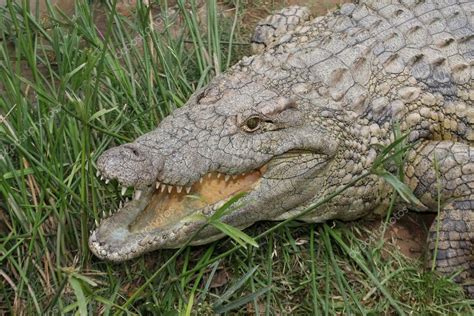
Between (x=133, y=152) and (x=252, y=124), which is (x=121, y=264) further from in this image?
(x=252, y=124)

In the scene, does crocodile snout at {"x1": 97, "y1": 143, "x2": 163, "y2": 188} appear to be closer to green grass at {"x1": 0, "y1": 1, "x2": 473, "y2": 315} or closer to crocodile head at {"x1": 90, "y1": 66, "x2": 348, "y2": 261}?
crocodile head at {"x1": 90, "y1": 66, "x2": 348, "y2": 261}

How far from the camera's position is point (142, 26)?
4312mm

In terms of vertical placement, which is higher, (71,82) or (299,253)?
(71,82)

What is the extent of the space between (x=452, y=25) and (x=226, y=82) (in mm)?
1463

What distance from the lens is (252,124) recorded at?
3.53 m

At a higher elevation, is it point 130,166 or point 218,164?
point 130,166

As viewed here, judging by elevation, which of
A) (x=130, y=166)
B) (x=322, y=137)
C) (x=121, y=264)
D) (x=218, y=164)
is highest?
(x=130, y=166)

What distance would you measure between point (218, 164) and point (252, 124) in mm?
279

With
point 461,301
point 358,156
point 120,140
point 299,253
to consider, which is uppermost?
point 120,140

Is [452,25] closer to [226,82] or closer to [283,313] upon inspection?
[226,82]

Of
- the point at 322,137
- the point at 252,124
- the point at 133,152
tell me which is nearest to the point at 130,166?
the point at 133,152

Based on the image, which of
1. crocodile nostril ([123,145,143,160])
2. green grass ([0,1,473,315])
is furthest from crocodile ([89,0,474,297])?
green grass ([0,1,473,315])

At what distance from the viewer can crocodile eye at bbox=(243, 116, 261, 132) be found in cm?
352

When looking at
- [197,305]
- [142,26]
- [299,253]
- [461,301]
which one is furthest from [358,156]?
[142,26]
